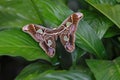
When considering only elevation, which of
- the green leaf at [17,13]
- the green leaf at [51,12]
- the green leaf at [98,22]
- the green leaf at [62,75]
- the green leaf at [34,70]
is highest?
the green leaf at [51,12]

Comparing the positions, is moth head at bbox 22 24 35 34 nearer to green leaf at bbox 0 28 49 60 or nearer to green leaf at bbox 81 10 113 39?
green leaf at bbox 0 28 49 60

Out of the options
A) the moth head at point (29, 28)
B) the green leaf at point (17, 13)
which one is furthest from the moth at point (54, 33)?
the green leaf at point (17, 13)

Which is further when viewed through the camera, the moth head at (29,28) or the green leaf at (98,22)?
the green leaf at (98,22)

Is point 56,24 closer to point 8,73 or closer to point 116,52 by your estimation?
point 116,52

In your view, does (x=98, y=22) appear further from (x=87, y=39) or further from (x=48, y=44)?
(x=48, y=44)

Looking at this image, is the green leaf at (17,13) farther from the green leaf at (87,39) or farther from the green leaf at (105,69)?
the green leaf at (105,69)

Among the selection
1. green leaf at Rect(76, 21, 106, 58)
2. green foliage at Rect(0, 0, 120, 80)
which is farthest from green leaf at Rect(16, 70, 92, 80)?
green leaf at Rect(76, 21, 106, 58)

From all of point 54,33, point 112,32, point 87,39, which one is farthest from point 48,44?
point 112,32
